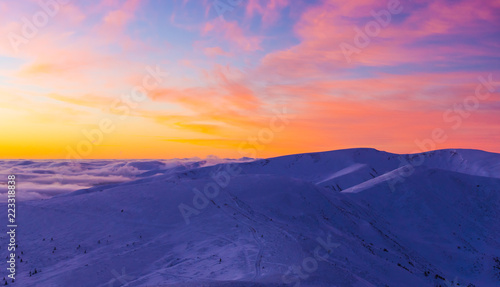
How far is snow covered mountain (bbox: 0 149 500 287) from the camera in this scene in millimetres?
17375

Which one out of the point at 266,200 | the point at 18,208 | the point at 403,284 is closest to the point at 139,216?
the point at 18,208

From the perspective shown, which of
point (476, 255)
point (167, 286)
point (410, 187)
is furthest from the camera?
point (410, 187)

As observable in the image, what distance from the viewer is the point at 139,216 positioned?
2706 cm

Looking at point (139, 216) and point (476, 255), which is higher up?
point (139, 216)

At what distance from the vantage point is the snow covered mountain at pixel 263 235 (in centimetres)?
1738

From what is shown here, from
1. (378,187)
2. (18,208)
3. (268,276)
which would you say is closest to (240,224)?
(268,276)

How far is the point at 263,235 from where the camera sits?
22.9 metres

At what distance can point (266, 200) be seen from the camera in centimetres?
3534

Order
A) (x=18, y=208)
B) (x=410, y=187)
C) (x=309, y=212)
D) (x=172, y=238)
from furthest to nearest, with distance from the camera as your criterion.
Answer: (x=410, y=187) < (x=309, y=212) < (x=18, y=208) < (x=172, y=238)

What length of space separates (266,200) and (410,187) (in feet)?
98.6

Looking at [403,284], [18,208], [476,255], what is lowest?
[476,255]

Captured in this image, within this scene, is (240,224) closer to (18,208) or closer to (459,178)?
(18,208)

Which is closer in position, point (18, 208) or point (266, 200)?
point (18, 208)

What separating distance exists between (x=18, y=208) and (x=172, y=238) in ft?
46.1
